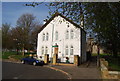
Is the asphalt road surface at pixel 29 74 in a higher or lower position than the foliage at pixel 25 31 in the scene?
lower

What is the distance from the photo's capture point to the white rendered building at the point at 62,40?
26125mm

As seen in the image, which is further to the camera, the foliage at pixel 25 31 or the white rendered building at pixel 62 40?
the foliage at pixel 25 31

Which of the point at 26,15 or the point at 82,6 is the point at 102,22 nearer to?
the point at 82,6

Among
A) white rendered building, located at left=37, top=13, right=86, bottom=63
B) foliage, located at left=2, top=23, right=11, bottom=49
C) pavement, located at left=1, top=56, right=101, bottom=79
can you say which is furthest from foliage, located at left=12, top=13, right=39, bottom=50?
pavement, located at left=1, top=56, right=101, bottom=79

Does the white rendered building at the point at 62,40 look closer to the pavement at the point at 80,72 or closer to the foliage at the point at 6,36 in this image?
the pavement at the point at 80,72

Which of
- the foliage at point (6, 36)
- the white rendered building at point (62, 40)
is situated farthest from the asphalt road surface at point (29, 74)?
the foliage at point (6, 36)

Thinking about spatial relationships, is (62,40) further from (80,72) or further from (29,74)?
(29,74)

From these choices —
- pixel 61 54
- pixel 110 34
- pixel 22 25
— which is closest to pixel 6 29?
pixel 22 25

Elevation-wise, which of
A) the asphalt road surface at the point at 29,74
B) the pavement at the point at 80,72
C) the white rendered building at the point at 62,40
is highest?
the white rendered building at the point at 62,40

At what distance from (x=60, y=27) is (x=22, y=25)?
18396 mm

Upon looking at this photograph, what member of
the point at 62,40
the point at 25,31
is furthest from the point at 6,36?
the point at 62,40

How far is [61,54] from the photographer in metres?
26.9

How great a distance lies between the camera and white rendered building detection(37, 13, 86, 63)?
2612 centimetres

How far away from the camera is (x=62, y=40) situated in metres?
27.3
